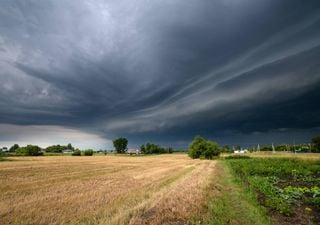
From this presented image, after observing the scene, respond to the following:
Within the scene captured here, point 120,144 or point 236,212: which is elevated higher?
point 120,144

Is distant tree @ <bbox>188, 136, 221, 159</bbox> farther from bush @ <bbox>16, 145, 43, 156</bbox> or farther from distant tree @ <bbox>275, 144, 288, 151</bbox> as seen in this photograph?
distant tree @ <bbox>275, 144, 288, 151</bbox>

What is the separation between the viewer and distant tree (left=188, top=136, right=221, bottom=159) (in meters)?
93.6

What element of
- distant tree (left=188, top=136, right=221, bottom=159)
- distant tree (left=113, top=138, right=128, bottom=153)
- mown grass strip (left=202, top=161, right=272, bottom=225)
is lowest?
mown grass strip (left=202, top=161, right=272, bottom=225)

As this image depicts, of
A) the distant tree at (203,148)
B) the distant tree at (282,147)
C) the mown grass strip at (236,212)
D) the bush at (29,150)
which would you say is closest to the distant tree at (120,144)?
the bush at (29,150)

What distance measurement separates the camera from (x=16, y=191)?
49.3 feet

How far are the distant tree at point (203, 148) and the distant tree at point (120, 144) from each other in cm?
10055

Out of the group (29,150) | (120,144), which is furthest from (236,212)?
(120,144)

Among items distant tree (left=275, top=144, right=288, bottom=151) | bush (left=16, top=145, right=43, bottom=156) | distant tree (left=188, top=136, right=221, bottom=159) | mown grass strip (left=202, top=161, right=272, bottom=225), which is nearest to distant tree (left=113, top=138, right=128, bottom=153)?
bush (left=16, top=145, right=43, bottom=156)

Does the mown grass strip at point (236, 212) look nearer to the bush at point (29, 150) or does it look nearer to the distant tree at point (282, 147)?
the bush at point (29, 150)

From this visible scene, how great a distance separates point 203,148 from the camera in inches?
3770

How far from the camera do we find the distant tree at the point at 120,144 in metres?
187

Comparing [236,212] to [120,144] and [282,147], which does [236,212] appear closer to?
[282,147]

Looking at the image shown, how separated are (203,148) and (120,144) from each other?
106930mm

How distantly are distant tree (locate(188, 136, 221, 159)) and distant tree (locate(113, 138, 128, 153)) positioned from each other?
101 m
